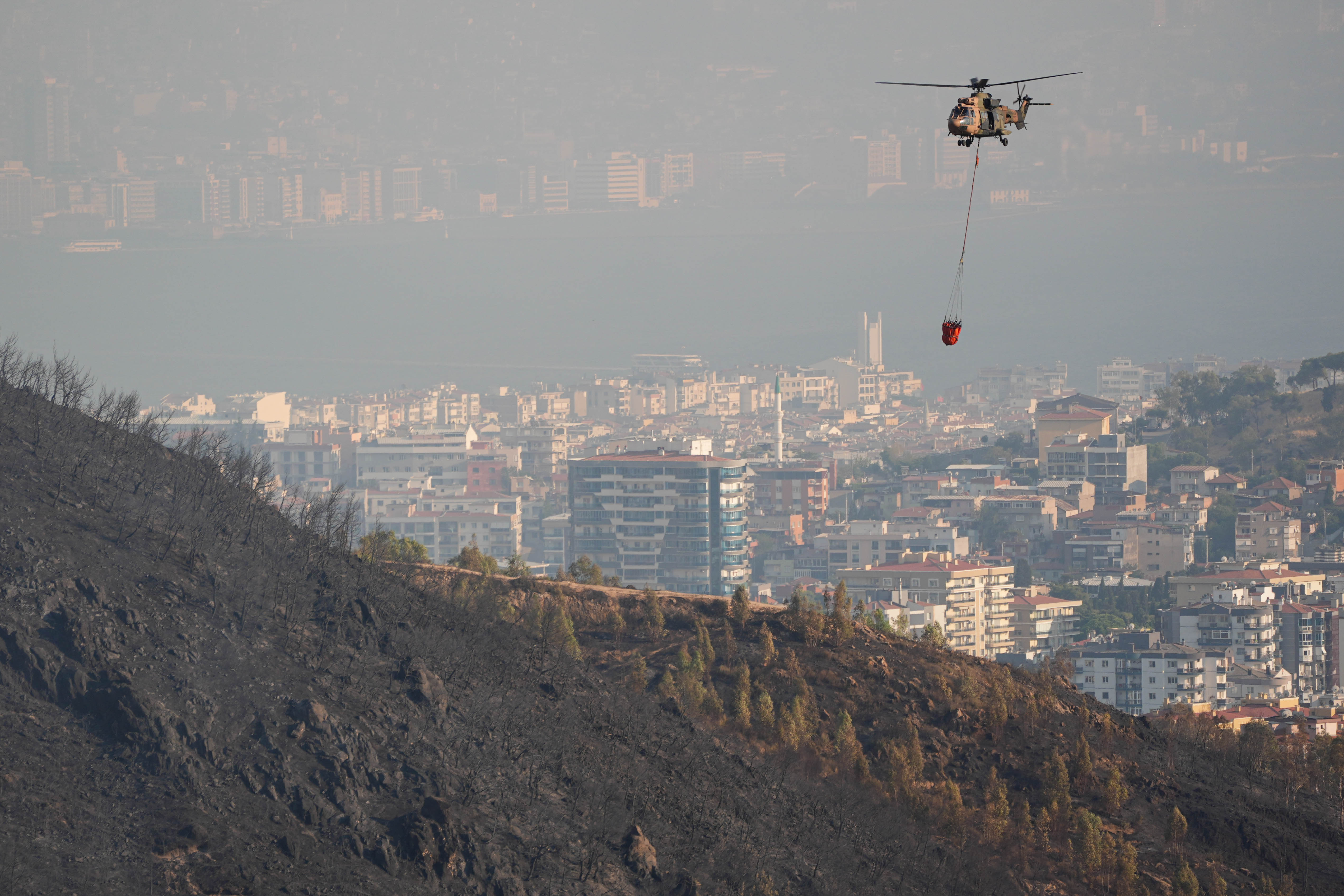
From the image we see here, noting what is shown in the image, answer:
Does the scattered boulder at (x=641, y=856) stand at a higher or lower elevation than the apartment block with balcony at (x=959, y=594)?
higher

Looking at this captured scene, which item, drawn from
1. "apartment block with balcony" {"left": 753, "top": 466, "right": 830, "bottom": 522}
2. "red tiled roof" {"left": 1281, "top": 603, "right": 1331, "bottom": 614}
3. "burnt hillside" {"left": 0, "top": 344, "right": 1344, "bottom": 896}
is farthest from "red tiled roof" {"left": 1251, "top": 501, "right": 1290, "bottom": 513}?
"burnt hillside" {"left": 0, "top": 344, "right": 1344, "bottom": 896}

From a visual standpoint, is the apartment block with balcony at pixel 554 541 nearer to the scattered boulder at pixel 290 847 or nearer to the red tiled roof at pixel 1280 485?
the red tiled roof at pixel 1280 485

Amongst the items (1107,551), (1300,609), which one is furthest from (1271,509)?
(1300,609)

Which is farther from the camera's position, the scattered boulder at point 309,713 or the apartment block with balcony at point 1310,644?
the apartment block with balcony at point 1310,644

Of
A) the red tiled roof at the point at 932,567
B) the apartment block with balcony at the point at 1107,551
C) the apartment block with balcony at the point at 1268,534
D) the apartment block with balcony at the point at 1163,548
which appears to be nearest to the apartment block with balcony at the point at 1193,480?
the apartment block with balcony at the point at 1268,534

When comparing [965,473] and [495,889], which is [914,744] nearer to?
[495,889]

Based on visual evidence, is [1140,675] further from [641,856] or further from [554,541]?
[641,856]
